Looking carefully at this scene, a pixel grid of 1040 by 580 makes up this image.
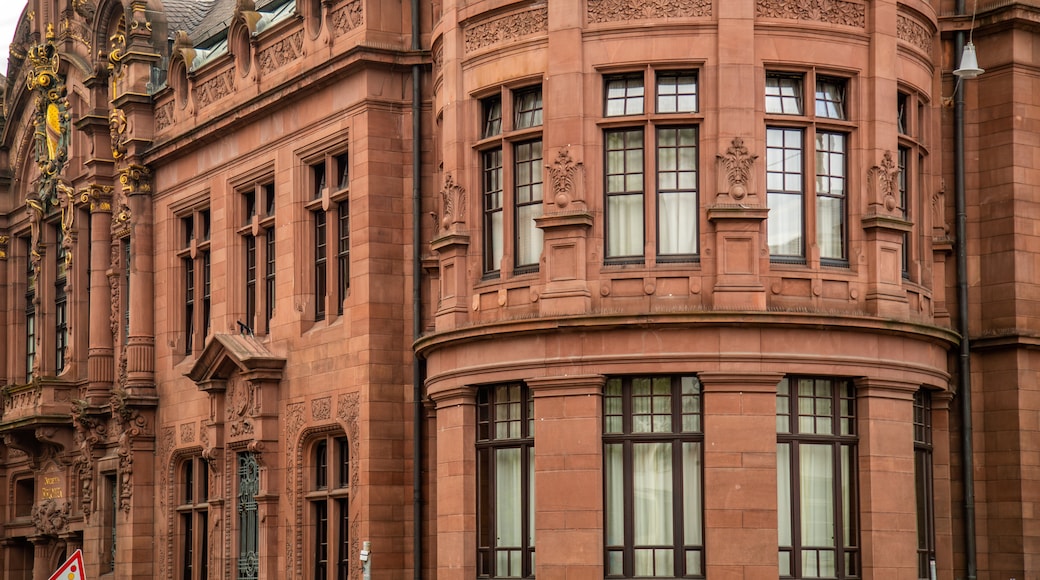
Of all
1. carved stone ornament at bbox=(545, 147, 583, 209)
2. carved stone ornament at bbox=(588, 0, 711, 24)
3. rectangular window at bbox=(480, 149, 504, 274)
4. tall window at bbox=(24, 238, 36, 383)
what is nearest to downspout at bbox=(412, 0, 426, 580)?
rectangular window at bbox=(480, 149, 504, 274)

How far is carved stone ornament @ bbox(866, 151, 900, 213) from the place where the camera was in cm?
3291

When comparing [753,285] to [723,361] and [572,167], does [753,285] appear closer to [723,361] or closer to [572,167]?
[723,361]

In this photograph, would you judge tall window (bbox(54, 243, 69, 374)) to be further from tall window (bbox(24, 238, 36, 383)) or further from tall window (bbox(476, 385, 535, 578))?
tall window (bbox(476, 385, 535, 578))

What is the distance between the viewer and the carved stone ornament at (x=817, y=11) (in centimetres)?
3272

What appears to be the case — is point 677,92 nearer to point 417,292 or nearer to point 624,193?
point 624,193

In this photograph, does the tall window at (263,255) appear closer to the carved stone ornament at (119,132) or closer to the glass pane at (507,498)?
the carved stone ornament at (119,132)

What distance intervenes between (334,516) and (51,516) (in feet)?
54.0

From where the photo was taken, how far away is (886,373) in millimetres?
32688

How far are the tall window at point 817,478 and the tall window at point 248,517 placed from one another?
13.5 metres

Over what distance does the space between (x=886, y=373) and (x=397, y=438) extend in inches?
383

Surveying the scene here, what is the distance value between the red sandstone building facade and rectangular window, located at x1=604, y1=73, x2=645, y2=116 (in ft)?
0.14

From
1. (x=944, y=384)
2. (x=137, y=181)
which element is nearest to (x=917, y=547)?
(x=944, y=384)

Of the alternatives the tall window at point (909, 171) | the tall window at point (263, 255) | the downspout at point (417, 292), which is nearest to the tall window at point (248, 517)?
the tall window at point (263, 255)

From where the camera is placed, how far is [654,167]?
32750 millimetres
